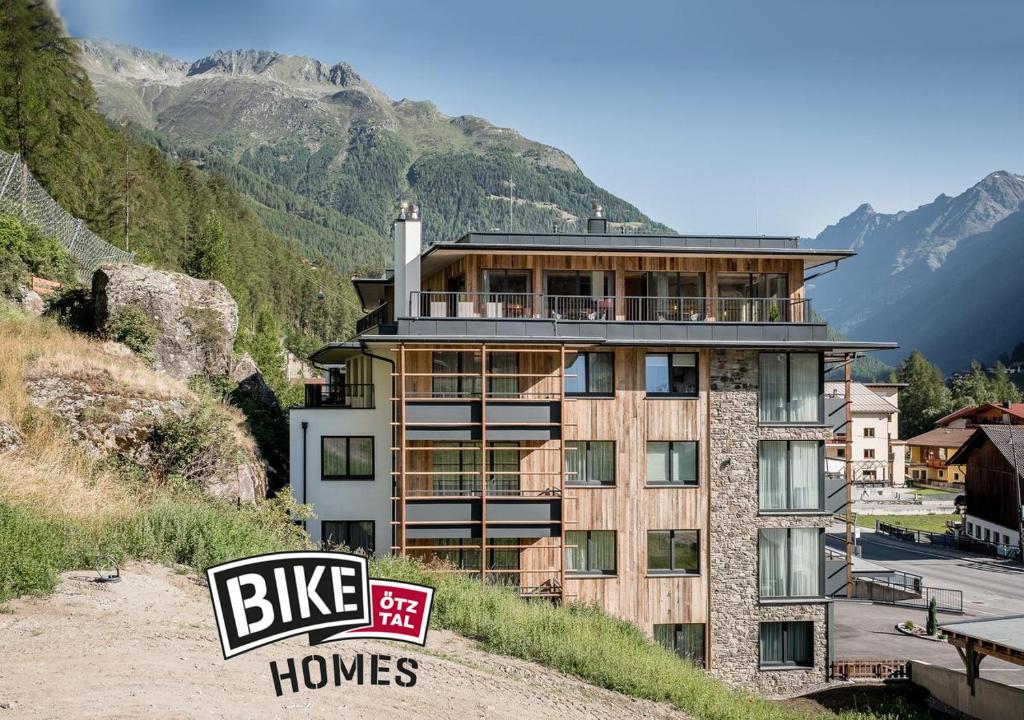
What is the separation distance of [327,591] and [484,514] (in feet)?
43.8

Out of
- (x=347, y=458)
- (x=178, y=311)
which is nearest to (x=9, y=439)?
(x=347, y=458)

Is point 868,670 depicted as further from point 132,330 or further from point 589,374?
point 132,330

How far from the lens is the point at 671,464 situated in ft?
80.9

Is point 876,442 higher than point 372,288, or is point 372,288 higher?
point 372,288

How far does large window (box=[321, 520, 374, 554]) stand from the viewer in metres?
26.2

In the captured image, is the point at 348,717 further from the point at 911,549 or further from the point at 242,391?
the point at 911,549

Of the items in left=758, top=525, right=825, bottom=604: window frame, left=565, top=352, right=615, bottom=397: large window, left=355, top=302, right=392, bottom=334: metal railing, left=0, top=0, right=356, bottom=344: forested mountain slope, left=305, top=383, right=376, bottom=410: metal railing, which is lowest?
left=758, top=525, right=825, bottom=604: window frame

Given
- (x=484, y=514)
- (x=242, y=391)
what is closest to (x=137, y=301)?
(x=242, y=391)

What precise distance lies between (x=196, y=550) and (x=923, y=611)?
1213 inches

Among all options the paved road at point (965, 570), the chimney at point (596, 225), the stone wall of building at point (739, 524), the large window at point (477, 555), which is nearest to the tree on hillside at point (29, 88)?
the chimney at point (596, 225)

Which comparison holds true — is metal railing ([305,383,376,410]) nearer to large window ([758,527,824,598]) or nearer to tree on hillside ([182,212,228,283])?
large window ([758,527,824,598])

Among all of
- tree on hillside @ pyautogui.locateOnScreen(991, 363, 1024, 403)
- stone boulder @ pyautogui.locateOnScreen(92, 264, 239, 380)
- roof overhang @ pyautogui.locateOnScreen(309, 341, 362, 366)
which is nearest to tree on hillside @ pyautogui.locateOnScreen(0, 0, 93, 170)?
stone boulder @ pyautogui.locateOnScreen(92, 264, 239, 380)

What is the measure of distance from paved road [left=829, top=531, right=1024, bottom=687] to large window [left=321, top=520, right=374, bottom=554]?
15.1 m

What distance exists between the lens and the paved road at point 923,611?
27.5 metres
